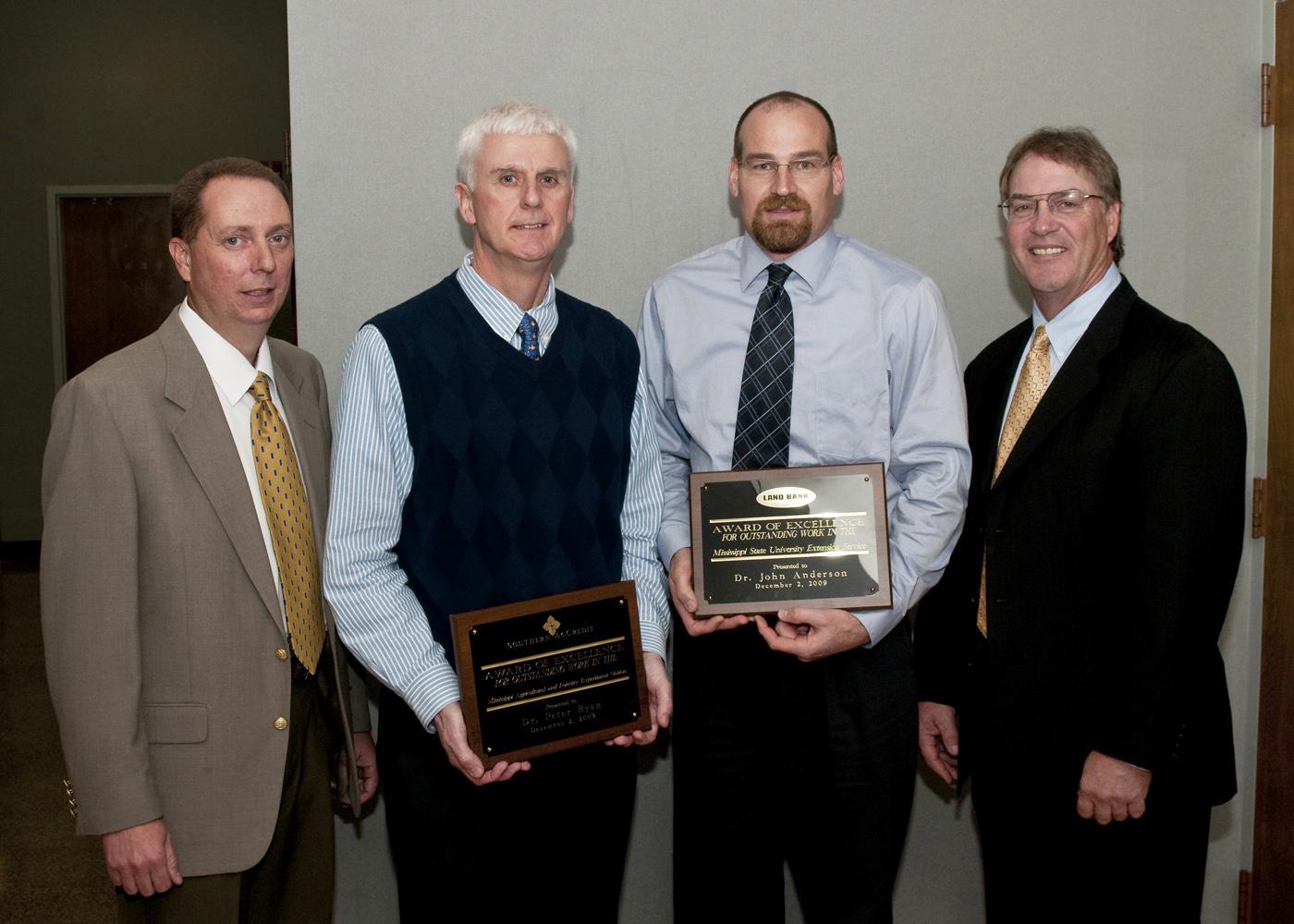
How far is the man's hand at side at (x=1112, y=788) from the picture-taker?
6.71ft

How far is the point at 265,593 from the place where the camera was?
1894mm

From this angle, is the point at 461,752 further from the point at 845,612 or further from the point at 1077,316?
the point at 1077,316

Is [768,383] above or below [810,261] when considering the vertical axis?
below

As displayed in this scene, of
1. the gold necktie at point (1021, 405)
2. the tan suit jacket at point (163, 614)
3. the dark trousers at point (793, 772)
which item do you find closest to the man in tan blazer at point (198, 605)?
the tan suit jacket at point (163, 614)

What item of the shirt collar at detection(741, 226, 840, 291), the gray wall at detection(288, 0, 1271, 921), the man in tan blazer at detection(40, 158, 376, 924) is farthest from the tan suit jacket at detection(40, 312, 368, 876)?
the shirt collar at detection(741, 226, 840, 291)

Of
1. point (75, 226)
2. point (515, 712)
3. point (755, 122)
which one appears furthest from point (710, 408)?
point (75, 226)

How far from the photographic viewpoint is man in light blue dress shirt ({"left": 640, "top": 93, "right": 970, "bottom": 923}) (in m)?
2.16

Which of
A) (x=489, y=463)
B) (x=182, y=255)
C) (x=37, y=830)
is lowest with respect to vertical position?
(x=37, y=830)

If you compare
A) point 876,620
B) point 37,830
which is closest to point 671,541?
point 876,620

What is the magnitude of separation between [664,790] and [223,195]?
6.06 feet

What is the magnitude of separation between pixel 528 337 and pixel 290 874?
1.14 meters

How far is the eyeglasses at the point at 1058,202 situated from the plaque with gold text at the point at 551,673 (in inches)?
46.6

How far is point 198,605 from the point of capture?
1.86 meters

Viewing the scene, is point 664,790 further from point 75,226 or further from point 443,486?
point 75,226
